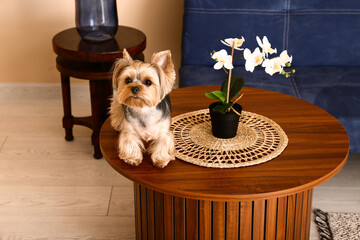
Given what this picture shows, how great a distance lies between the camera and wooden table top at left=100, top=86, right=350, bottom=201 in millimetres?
1384

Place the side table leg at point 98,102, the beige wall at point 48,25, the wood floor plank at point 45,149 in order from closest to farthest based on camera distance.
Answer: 1. the side table leg at point 98,102
2. the wood floor plank at point 45,149
3. the beige wall at point 48,25

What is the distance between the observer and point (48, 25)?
3.18m

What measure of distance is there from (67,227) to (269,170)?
0.99m

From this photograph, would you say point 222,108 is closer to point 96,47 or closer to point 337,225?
point 337,225

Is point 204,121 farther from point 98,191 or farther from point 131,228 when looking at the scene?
point 98,191

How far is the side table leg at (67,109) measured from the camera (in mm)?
2656

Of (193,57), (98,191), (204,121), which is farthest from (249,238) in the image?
(193,57)

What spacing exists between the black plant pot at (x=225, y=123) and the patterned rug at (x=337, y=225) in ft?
2.23

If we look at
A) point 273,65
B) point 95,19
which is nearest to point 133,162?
point 273,65

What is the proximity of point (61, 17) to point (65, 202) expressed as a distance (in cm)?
136

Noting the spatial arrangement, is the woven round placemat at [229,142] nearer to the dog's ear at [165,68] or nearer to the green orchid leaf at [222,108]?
the green orchid leaf at [222,108]

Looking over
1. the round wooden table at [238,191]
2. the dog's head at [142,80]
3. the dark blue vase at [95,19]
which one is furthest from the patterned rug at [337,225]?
the dark blue vase at [95,19]

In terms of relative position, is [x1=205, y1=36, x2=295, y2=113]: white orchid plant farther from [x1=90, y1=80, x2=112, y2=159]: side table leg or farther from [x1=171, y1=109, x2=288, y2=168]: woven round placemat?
[x1=90, y1=80, x2=112, y2=159]: side table leg

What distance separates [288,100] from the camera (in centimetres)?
199
